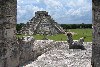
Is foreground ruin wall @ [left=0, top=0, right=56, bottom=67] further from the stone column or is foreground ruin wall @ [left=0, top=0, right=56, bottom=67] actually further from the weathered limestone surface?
the weathered limestone surface

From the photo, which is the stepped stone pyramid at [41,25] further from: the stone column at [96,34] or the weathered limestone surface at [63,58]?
the stone column at [96,34]

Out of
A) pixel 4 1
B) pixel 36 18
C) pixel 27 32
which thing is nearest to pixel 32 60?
pixel 4 1

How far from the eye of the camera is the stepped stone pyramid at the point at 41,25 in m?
29.9

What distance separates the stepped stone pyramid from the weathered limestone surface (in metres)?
12.1

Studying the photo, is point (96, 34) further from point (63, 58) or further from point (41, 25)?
point (41, 25)

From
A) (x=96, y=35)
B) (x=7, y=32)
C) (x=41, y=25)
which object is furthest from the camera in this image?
(x=41, y=25)

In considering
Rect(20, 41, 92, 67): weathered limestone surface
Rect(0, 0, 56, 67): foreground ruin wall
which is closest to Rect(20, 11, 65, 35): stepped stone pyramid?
Rect(20, 41, 92, 67): weathered limestone surface

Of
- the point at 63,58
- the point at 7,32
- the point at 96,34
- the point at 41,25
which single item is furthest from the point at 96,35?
the point at 41,25

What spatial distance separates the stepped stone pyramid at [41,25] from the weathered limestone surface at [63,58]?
1212 cm

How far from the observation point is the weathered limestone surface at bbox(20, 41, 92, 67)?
1377 cm

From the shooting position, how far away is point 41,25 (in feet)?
102

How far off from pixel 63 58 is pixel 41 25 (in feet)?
53.2

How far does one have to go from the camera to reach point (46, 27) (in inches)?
1192

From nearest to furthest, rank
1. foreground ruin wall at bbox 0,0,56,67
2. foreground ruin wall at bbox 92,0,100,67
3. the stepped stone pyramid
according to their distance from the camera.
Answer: foreground ruin wall at bbox 92,0,100,67 → foreground ruin wall at bbox 0,0,56,67 → the stepped stone pyramid
